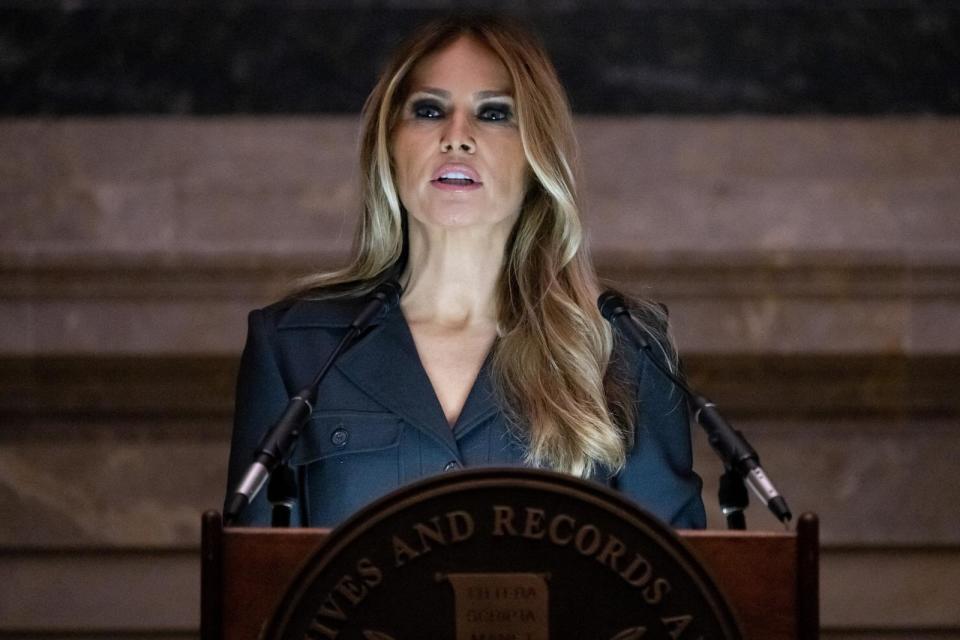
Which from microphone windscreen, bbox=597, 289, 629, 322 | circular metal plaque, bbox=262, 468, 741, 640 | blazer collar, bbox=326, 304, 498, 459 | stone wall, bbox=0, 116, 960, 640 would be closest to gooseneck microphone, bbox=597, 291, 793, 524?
microphone windscreen, bbox=597, 289, 629, 322

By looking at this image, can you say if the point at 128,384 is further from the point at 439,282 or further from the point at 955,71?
the point at 955,71

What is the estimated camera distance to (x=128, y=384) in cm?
402

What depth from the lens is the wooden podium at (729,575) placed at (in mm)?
1805

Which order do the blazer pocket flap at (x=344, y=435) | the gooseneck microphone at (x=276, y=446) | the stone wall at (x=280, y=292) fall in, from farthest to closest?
the stone wall at (x=280, y=292), the blazer pocket flap at (x=344, y=435), the gooseneck microphone at (x=276, y=446)

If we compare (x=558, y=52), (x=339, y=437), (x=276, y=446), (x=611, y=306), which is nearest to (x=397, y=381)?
(x=339, y=437)

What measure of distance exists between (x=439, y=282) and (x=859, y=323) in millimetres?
1670

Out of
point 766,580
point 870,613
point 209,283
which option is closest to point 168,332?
point 209,283

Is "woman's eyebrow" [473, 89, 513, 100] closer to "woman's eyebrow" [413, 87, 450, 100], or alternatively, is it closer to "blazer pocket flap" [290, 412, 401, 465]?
"woman's eyebrow" [413, 87, 450, 100]

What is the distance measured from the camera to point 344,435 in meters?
2.41

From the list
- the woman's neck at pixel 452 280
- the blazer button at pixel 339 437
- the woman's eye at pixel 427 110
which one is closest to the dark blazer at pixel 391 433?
the blazer button at pixel 339 437

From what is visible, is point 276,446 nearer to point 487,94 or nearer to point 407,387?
point 407,387

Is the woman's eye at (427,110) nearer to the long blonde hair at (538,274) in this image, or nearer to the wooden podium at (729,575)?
the long blonde hair at (538,274)

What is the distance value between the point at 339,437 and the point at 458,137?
0.47 metres

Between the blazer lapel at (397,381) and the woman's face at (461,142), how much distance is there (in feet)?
0.69
